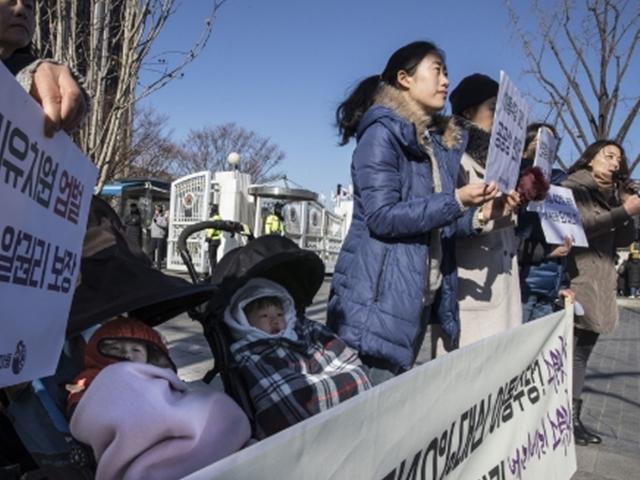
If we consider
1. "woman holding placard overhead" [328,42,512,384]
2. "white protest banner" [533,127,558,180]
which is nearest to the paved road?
"white protest banner" [533,127,558,180]

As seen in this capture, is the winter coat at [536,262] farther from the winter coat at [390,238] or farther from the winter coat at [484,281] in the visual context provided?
the winter coat at [390,238]

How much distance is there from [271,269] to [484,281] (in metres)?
1.13

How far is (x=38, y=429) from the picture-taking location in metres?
1.84

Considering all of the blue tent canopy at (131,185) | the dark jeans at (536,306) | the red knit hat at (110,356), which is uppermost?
the blue tent canopy at (131,185)

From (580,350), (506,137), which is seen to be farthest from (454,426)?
(580,350)

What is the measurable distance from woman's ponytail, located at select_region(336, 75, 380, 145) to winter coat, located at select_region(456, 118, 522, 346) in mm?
544

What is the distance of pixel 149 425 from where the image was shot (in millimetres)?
1585

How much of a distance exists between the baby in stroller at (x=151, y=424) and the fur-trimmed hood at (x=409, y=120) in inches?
53.1

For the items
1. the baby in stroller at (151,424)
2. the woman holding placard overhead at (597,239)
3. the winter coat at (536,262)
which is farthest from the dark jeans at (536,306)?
the baby in stroller at (151,424)

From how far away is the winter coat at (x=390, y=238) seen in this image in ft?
8.30

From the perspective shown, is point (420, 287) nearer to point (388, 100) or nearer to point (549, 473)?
point (388, 100)

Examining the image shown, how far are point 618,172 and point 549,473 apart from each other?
212cm

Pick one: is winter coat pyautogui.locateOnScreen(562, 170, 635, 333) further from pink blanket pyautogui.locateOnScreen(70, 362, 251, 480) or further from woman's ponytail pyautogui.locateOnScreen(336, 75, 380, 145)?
pink blanket pyautogui.locateOnScreen(70, 362, 251, 480)

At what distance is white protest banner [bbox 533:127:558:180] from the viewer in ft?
11.5
